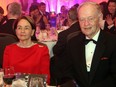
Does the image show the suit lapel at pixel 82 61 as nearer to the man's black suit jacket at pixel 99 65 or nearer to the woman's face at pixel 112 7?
the man's black suit jacket at pixel 99 65

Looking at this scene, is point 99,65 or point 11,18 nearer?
point 99,65

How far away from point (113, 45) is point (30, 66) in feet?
3.00

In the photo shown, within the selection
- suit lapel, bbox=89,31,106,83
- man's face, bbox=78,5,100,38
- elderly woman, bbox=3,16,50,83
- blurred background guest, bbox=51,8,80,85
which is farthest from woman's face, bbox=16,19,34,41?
blurred background guest, bbox=51,8,80,85

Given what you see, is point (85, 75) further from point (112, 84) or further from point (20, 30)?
point (20, 30)

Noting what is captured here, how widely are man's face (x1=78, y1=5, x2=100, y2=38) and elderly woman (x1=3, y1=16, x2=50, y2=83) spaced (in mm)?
665

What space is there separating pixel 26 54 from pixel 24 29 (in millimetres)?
282

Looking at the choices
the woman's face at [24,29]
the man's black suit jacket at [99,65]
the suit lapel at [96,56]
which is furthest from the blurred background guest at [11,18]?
the suit lapel at [96,56]

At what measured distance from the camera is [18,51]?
9.93ft

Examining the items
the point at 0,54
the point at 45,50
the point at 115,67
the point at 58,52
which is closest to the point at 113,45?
the point at 115,67

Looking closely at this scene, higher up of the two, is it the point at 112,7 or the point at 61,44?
the point at 112,7

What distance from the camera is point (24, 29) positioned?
305cm

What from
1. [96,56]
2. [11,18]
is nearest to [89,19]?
[96,56]

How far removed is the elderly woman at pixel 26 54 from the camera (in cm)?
294

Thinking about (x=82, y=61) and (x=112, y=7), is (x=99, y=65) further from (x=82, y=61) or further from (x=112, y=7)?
(x=112, y=7)
